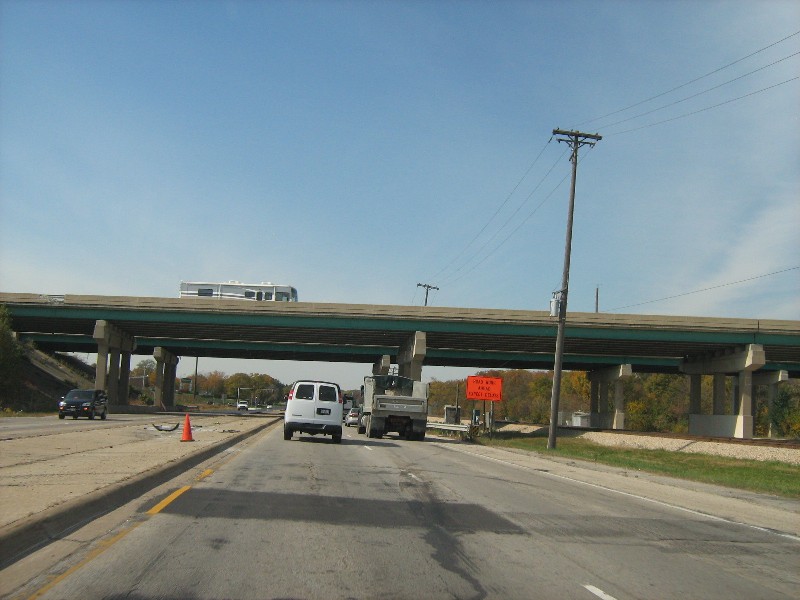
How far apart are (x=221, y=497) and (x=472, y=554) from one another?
518 centimetres

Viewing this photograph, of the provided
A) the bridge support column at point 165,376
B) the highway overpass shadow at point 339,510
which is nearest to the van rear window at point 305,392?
the highway overpass shadow at point 339,510

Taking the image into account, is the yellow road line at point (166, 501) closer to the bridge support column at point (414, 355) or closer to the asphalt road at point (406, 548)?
the asphalt road at point (406, 548)

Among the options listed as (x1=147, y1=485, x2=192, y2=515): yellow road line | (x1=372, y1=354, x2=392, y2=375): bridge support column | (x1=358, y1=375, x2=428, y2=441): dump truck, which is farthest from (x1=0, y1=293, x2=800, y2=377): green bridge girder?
(x1=147, y1=485, x2=192, y2=515): yellow road line

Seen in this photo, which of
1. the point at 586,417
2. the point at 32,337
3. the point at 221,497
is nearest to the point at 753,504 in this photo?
the point at 221,497

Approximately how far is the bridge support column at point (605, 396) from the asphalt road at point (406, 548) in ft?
201

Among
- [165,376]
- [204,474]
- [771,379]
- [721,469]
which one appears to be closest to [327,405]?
[204,474]

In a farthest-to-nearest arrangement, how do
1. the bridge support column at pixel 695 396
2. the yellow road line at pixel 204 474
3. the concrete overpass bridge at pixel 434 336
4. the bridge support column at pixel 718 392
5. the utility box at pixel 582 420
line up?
the utility box at pixel 582 420, the bridge support column at pixel 695 396, the bridge support column at pixel 718 392, the concrete overpass bridge at pixel 434 336, the yellow road line at pixel 204 474

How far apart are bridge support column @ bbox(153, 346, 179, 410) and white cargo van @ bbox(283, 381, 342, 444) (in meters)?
59.3

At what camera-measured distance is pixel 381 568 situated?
7680 mm

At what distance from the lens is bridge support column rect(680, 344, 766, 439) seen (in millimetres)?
59125

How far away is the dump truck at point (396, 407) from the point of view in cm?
3688

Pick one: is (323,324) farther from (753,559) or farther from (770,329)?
(753,559)

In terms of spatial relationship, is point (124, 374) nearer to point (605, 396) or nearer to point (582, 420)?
point (582, 420)

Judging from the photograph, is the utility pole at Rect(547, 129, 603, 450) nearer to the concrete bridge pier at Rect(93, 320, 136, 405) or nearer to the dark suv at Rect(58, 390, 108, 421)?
the dark suv at Rect(58, 390, 108, 421)
